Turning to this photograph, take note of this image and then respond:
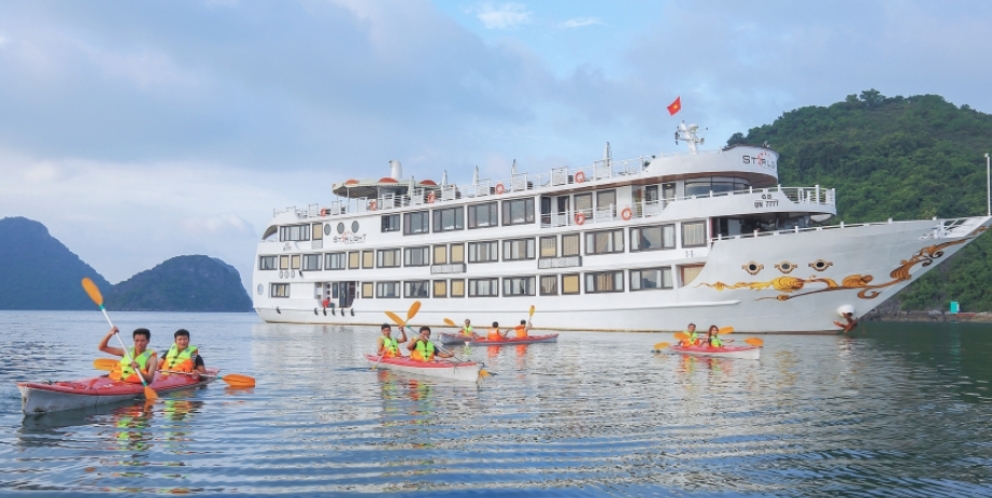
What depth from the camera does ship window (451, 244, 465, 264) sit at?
3919 cm

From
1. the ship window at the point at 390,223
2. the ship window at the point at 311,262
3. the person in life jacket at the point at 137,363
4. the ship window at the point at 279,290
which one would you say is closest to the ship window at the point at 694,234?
the ship window at the point at 390,223

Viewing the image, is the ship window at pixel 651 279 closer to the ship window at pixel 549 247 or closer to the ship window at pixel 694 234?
the ship window at pixel 694 234

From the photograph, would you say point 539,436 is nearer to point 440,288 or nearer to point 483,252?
point 483,252

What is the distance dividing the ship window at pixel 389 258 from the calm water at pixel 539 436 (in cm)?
2290

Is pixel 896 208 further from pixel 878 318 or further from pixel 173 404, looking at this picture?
pixel 173 404

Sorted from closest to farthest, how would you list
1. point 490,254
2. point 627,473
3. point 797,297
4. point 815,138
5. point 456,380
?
point 627,473 < point 456,380 < point 797,297 < point 490,254 < point 815,138

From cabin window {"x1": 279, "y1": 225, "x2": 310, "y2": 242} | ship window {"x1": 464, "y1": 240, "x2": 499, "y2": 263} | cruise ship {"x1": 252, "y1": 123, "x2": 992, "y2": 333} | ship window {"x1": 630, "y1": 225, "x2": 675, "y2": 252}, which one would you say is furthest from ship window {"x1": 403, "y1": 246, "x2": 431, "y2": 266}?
ship window {"x1": 630, "y1": 225, "x2": 675, "y2": 252}

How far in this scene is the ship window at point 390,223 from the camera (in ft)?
140

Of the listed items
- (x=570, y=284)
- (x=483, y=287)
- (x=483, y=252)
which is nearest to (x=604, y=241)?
(x=570, y=284)

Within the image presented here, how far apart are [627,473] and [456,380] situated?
28.6 ft

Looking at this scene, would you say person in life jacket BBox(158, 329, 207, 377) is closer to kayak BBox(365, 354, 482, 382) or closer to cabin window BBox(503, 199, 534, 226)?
kayak BBox(365, 354, 482, 382)

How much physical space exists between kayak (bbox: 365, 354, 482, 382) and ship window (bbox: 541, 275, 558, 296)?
17.3 meters

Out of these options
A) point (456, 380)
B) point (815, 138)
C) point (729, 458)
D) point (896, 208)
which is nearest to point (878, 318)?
point (896, 208)

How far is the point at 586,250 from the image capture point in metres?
34.8
